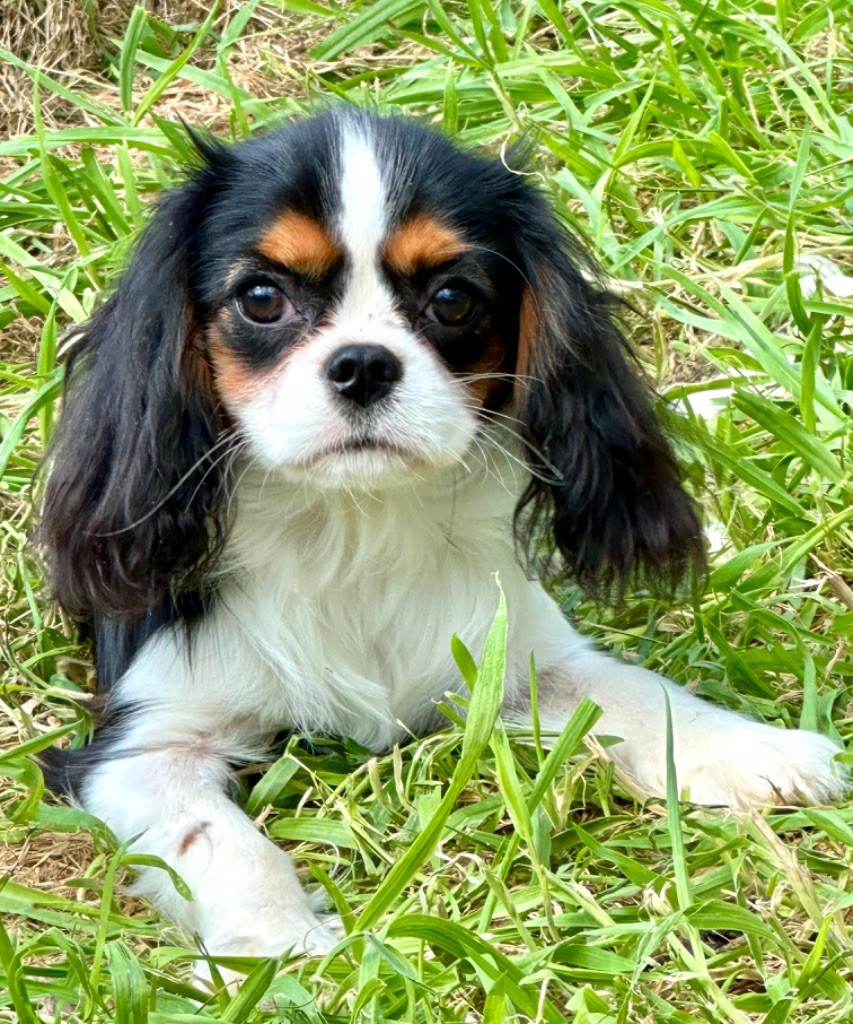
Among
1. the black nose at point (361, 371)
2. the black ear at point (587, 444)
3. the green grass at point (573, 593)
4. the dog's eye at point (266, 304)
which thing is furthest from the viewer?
the black ear at point (587, 444)

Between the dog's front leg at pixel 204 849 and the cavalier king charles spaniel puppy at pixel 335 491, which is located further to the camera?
the cavalier king charles spaniel puppy at pixel 335 491

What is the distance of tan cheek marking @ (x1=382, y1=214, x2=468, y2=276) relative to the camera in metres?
2.65

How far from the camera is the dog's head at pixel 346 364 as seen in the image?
2.63 m

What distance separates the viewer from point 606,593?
3.06 metres

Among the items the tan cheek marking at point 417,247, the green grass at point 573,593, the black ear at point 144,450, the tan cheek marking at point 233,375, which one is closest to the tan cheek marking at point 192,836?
the green grass at point 573,593

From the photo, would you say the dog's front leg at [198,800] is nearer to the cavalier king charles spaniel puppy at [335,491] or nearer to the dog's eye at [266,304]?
the cavalier king charles spaniel puppy at [335,491]

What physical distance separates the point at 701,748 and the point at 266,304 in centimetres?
103

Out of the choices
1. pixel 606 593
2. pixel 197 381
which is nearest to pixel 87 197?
pixel 197 381

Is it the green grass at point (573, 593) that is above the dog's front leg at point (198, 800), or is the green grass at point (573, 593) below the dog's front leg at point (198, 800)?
above

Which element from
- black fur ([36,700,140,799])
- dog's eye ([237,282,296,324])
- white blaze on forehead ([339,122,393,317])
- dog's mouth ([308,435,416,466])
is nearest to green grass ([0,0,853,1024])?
black fur ([36,700,140,799])

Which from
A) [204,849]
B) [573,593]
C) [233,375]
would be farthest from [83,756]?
[573,593]

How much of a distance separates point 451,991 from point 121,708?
0.97 meters

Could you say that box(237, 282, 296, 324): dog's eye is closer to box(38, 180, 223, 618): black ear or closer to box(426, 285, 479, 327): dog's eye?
box(38, 180, 223, 618): black ear

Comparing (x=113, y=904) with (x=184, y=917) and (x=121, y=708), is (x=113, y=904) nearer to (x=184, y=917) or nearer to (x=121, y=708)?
(x=184, y=917)
